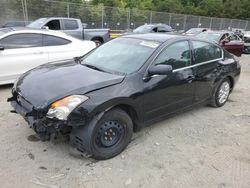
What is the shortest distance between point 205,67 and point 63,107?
9.22ft

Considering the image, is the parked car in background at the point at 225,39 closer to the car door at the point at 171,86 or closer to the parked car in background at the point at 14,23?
the car door at the point at 171,86

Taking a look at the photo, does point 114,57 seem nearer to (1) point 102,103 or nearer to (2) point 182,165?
(1) point 102,103

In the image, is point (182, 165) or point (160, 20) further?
point (160, 20)

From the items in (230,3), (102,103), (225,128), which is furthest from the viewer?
(230,3)

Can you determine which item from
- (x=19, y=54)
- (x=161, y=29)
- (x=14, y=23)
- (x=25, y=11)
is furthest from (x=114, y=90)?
(x=25, y=11)

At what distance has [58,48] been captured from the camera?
6.40 meters

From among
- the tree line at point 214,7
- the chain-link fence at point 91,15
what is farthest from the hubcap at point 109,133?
the tree line at point 214,7

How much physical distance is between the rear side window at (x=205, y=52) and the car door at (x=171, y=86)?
0.76ft

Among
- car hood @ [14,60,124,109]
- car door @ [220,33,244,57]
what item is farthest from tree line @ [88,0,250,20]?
car hood @ [14,60,124,109]

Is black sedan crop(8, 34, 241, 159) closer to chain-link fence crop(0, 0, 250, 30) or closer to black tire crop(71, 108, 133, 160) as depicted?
black tire crop(71, 108, 133, 160)

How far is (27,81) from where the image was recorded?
339 cm

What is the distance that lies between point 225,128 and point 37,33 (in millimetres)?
4824

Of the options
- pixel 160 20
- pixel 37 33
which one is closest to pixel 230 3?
Result: pixel 160 20

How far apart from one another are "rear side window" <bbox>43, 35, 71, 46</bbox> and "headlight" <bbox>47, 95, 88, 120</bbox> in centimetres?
383
